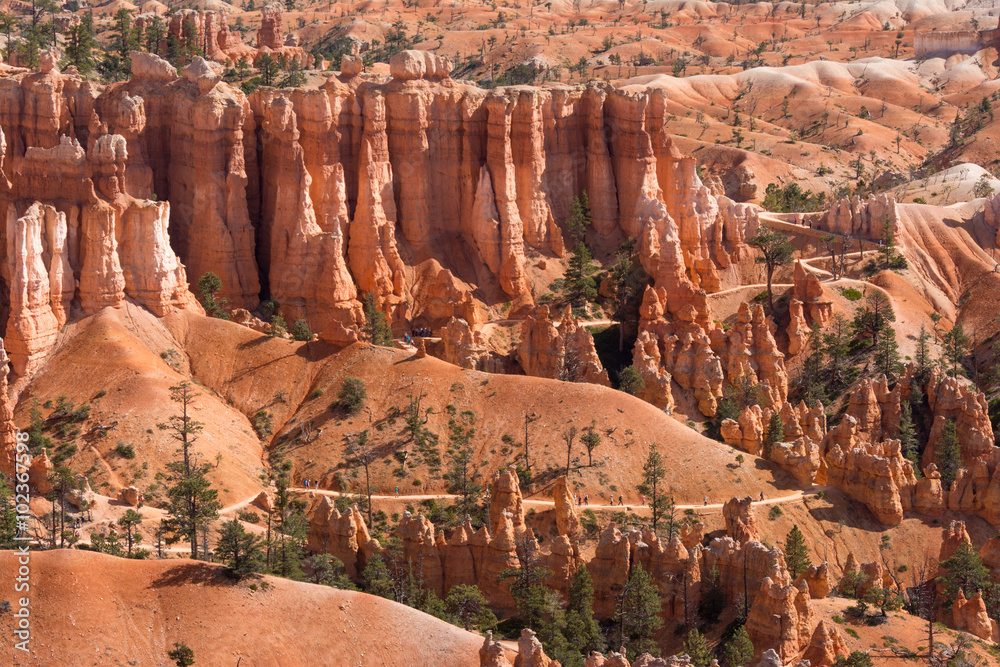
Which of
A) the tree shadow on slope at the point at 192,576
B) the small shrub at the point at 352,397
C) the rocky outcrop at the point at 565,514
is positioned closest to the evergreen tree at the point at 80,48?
the small shrub at the point at 352,397

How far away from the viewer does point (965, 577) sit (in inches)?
3349

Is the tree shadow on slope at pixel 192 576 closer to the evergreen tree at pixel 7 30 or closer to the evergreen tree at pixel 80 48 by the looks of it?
the evergreen tree at pixel 80 48

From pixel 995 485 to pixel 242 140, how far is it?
197 feet

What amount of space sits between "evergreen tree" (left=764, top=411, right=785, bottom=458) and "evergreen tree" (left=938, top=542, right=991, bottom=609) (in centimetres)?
1949

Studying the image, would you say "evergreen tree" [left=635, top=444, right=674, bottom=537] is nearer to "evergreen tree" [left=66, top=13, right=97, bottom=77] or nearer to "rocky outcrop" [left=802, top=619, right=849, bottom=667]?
"rocky outcrop" [left=802, top=619, right=849, bottom=667]

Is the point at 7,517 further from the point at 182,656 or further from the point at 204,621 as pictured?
the point at 182,656

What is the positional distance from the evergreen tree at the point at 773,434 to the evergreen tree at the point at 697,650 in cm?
3171

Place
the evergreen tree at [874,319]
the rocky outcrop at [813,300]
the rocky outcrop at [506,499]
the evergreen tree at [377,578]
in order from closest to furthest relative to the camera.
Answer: the evergreen tree at [377,578] → the rocky outcrop at [506,499] → the evergreen tree at [874,319] → the rocky outcrop at [813,300]

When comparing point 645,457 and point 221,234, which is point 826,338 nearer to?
point 645,457

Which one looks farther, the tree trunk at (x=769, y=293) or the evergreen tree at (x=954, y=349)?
the tree trunk at (x=769, y=293)

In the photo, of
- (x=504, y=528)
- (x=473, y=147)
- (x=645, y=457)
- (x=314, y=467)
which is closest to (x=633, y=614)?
(x=504, y=528)

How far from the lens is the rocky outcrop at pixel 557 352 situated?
11269 centimetres

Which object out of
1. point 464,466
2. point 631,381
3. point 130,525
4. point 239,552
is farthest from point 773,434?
point 130,525

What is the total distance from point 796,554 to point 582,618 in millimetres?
15008
